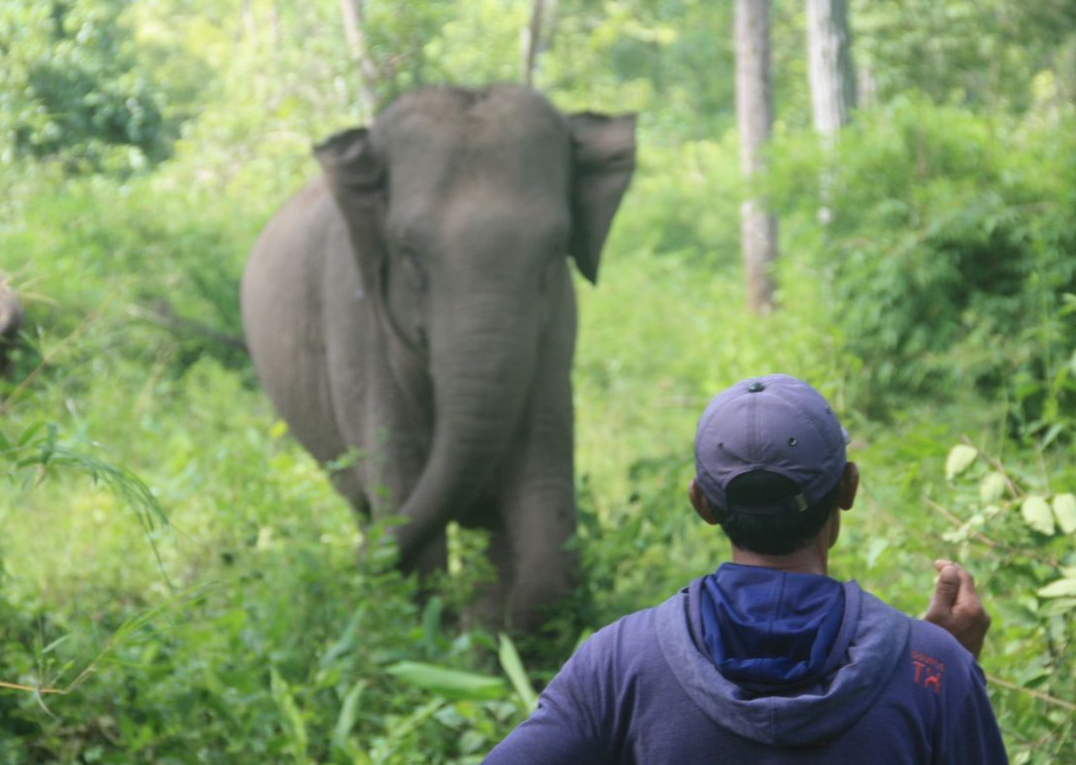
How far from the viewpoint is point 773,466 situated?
7.02 feet

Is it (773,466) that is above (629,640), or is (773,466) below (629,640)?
above

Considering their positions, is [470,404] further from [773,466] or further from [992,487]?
[773,466]

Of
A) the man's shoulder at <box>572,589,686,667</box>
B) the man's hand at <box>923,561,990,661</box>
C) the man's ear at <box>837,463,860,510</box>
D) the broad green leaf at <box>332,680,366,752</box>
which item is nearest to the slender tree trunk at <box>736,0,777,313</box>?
the broad green leaf at <box>332,680,366,752</box>

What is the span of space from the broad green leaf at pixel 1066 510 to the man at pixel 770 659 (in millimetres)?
1637

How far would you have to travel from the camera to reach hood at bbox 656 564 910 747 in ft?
6.61

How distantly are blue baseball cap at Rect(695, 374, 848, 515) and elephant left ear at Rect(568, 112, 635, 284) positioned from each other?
4344 millimetres

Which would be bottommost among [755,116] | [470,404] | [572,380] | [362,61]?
[755,116]

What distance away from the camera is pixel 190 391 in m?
11.1

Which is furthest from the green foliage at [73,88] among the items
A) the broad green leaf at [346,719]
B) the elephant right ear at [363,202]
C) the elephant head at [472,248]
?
the broad green leaf at [346,719]

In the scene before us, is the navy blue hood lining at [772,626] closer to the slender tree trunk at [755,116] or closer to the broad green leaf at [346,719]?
the broad green leaf at [346,719]

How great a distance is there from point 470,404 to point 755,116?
31.9 ft

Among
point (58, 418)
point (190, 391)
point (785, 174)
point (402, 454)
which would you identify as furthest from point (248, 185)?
point (402, 454)

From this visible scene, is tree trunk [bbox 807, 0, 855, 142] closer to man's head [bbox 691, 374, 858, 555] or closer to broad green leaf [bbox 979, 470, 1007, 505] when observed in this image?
broad green leaf [bbox 979, 470, 1007, 505]

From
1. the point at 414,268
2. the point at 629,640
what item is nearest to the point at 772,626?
the point at 629,640
